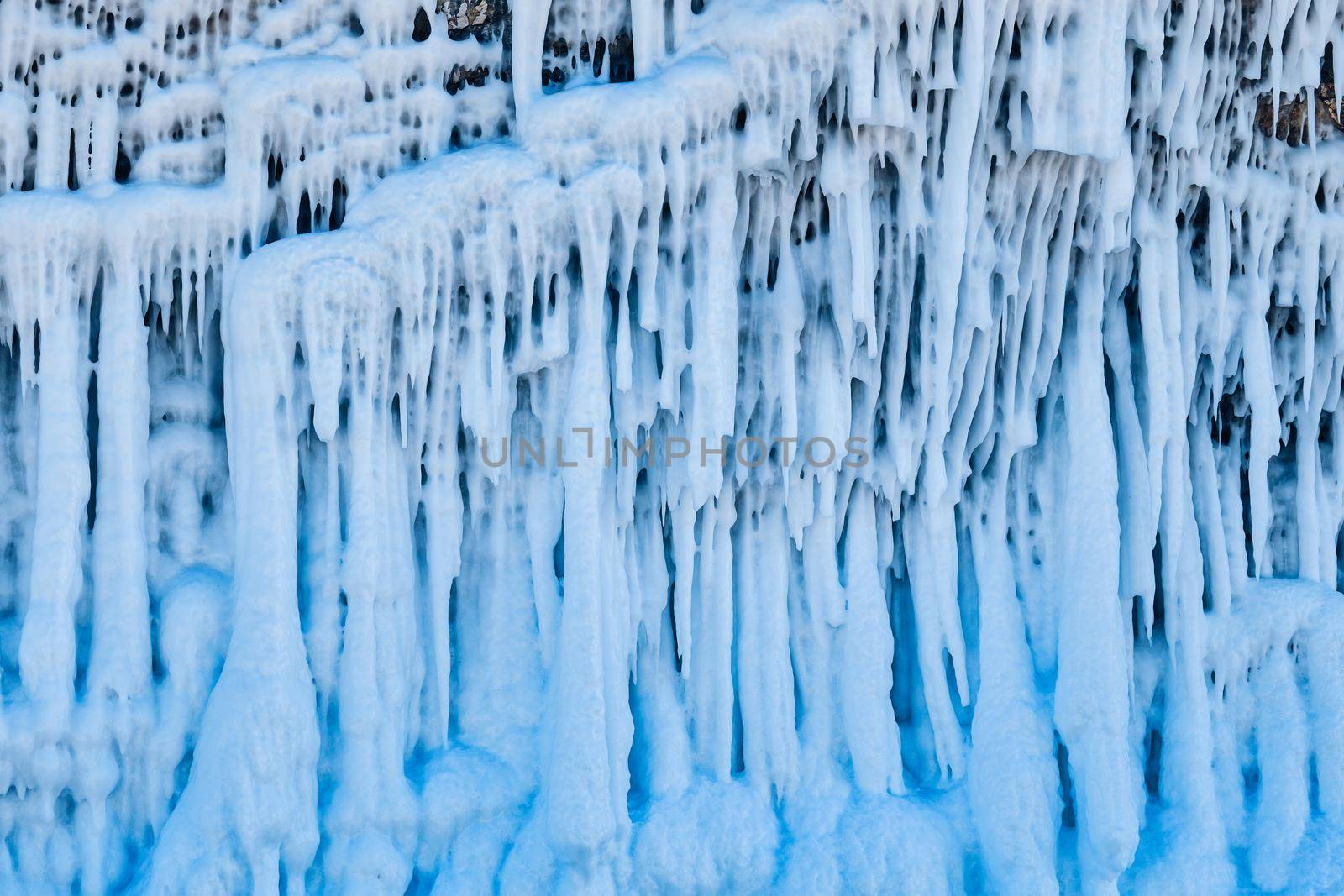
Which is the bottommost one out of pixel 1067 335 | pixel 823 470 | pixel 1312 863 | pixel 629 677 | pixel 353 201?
pixel 1312 863

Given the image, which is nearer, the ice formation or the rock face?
the ice formation

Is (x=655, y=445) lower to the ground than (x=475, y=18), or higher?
lower

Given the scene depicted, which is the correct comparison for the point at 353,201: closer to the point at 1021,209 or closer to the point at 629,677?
the point at 629,677

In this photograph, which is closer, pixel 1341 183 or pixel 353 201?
pixel 353 201

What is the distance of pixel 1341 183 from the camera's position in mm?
12734

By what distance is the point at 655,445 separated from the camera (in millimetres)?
12297

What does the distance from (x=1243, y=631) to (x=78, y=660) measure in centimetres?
870

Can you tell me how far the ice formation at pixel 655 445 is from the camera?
37.3 feet

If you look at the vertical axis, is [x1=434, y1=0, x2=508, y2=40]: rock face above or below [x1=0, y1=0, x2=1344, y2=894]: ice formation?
above

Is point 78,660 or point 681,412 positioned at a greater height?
point 681,412

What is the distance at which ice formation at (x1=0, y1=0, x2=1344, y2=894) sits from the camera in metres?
11.4

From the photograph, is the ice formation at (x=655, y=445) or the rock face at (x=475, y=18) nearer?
the ice formation at (x=655, y=445)

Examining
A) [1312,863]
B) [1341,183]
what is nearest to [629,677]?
[1312,863]

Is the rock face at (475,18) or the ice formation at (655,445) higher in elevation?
the rock face at (475,18)
